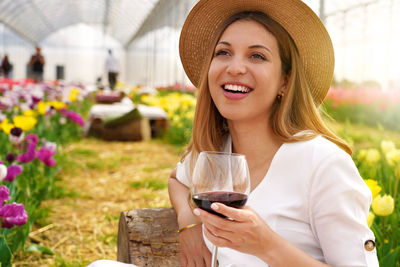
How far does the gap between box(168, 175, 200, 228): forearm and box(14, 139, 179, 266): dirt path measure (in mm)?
956

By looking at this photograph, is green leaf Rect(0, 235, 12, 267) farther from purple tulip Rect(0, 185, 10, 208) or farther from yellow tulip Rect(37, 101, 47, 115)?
yellow tulip Rect(37, 101, 47, 115)

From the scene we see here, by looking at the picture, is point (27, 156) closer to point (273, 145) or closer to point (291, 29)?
point (273, 145)

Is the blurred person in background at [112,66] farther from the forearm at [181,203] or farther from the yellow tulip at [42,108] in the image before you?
the forearm at [181,203]

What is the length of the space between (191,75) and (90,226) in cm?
162

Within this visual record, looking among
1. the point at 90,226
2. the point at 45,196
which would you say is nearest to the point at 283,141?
the point at 90,226

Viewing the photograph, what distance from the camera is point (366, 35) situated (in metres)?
12.3

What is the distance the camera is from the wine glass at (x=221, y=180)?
1.02m

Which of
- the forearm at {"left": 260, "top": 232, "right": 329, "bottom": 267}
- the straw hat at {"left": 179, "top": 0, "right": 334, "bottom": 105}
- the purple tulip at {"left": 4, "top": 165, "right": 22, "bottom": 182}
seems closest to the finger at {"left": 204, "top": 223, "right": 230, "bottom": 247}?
the forearm at {"left": 260, "top": 232, "right": 329, "bottom": 267}

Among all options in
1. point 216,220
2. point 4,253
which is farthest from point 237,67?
point 4,253

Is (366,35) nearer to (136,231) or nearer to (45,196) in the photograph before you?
(45,196)

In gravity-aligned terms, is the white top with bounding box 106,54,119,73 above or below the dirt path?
above

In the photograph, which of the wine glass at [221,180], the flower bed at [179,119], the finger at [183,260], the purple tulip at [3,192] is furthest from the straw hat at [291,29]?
the flower bed at [179,119]

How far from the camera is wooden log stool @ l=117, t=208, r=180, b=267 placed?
1708 millimetres

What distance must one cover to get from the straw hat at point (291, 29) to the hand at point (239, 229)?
0.74 meters
